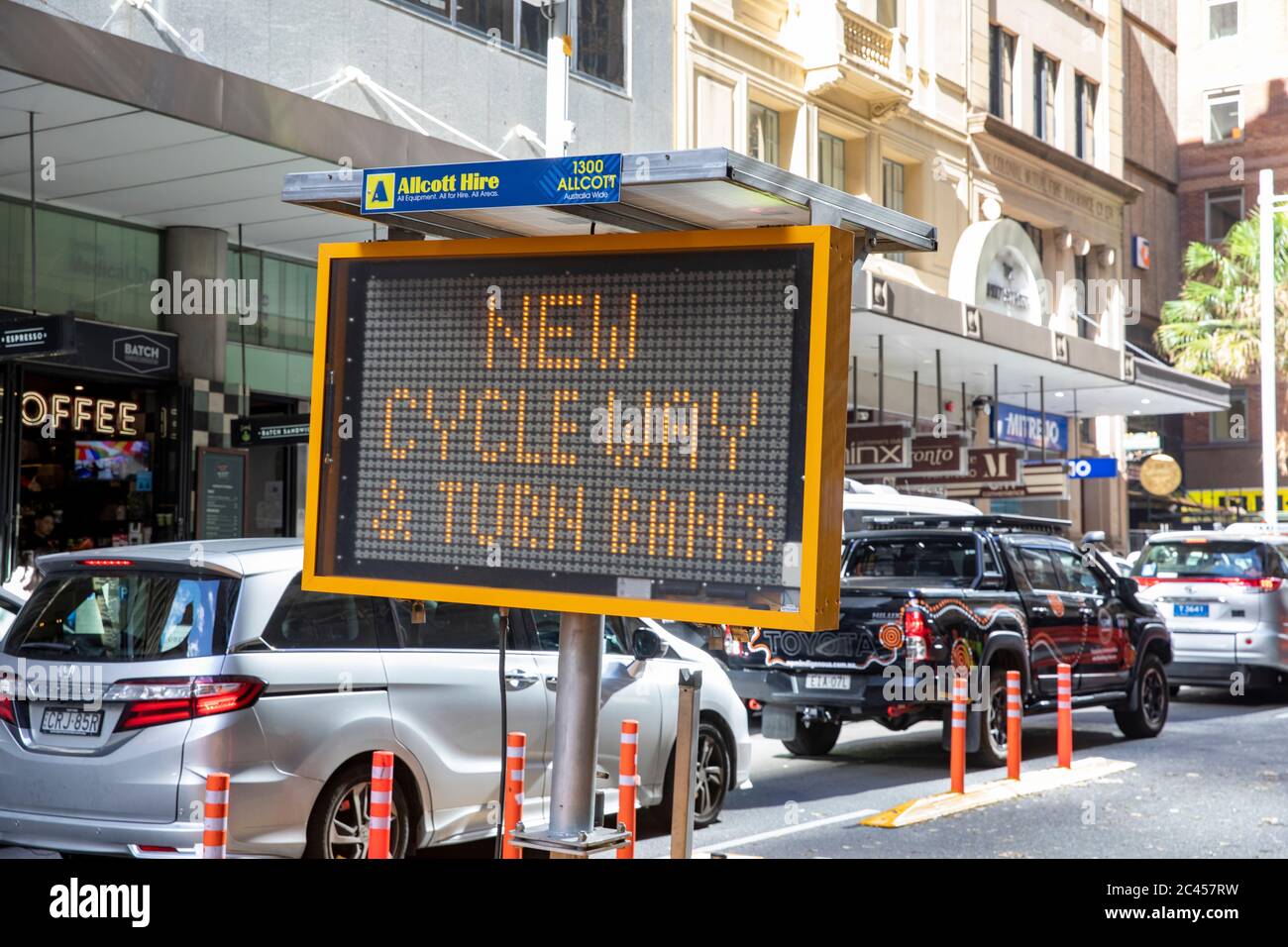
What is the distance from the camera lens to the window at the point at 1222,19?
46594 mm

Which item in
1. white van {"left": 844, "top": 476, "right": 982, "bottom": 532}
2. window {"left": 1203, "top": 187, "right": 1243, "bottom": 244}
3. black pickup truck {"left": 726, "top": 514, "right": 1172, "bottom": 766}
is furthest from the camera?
window {"left": 1203, "top": 187, "right": 1243, "bottom": 244}

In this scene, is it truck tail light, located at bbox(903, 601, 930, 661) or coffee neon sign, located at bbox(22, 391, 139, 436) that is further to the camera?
coffee neon sign, located at bbox(22, 391, 139, 436)

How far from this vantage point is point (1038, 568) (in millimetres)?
13719

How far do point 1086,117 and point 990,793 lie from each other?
27710 mm

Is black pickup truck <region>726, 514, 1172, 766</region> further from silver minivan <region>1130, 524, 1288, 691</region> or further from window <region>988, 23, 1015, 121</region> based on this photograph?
window <region>988, 23, 1015, 121</region>

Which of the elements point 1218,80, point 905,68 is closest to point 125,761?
point 905,68

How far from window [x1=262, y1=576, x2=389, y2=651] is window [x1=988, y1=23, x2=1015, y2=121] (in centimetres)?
2591

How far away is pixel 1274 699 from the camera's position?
18656 mm

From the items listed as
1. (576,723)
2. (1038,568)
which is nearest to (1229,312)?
(1038,568)

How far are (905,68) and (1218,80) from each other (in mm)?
22414

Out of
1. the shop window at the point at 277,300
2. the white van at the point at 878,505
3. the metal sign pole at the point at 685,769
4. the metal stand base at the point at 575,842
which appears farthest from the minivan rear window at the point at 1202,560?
the metal stand base at the point at 575,842

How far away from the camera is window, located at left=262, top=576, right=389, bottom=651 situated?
7.40 metres

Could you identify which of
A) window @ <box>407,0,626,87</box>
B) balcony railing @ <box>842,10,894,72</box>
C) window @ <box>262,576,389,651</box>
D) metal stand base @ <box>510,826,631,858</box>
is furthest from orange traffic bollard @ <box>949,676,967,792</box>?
balcony railing @ <box>842,10,894,72</box>

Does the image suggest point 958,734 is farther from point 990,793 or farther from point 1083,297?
point 1083,297
